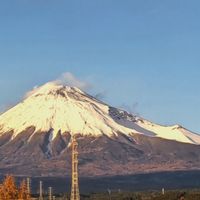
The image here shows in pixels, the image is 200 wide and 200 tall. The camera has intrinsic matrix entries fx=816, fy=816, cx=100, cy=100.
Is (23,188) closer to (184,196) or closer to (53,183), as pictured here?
(184,196)

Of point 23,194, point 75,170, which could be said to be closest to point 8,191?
point 23,194

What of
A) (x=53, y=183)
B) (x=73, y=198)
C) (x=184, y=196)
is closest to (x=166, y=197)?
(x=184, y=196)

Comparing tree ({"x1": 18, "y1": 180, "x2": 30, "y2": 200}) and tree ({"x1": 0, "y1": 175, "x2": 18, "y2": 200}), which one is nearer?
tree ({"x1": 18, "y1": 180, "x2": 30, "y2": 200})

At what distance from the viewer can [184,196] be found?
212 feet

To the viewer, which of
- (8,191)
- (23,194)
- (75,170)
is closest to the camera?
(75,170)

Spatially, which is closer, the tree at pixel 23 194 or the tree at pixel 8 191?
the tree at pixel 23 194

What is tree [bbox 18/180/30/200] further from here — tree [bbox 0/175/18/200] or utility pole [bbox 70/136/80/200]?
utility pole [bbox 70/136/80/200]

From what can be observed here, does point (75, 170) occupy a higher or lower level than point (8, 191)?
lower

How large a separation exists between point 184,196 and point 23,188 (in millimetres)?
13931

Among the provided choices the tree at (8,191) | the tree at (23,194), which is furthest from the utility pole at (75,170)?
the tree at (8,191)

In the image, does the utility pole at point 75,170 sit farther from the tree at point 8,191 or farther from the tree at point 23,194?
the tree at point 8,191

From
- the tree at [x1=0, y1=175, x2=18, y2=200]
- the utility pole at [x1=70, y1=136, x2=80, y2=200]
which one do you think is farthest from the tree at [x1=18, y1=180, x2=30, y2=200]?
the utility pole at [x1=70, y1=136, x2=80, y2=200]

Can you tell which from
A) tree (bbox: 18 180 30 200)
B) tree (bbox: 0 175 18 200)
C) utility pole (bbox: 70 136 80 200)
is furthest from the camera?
A: tree (bbox: 0 175 18 200)

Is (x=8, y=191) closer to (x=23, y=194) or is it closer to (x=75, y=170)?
(x=23, y=194)
